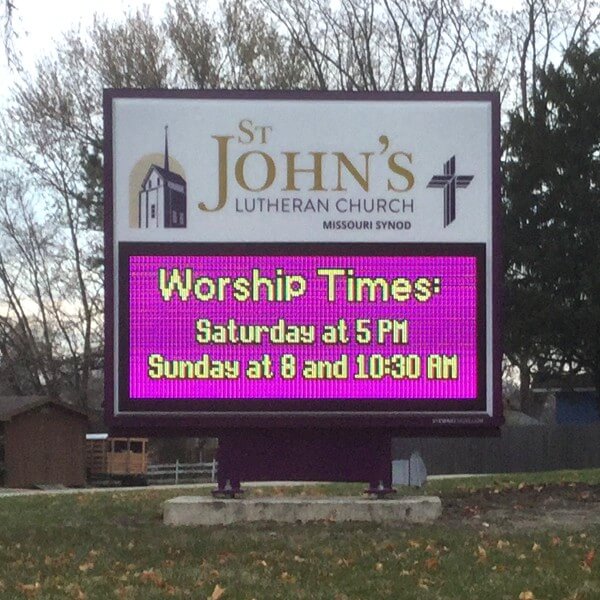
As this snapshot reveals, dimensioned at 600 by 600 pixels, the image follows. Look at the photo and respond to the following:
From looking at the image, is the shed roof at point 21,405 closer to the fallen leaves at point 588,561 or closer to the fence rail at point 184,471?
the fence rail at point 184,471

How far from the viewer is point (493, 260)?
1436 cm

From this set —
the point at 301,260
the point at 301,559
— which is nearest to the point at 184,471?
the point at 301,260

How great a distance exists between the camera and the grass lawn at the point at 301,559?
940 cm

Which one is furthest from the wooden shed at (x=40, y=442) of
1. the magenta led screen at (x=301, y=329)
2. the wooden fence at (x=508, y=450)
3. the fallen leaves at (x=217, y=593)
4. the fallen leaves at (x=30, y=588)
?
the fallen leaves at (x=217, y=593)

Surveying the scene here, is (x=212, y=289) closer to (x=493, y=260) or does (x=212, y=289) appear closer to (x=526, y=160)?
(x=493, y=260)

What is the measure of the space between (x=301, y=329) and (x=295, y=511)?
1.90 meters

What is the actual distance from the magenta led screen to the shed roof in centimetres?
2586

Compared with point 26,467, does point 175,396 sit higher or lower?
higher

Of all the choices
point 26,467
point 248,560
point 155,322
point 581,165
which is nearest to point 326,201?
point 155,322

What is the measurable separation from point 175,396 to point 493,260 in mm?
3494

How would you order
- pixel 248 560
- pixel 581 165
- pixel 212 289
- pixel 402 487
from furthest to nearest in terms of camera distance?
pixel 581 165
pixel 402 487
pixel 212 289
pixel 248 560

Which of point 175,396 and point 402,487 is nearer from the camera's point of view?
point 175,396

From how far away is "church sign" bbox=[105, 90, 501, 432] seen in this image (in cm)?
1405

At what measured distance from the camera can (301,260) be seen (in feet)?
46.5
